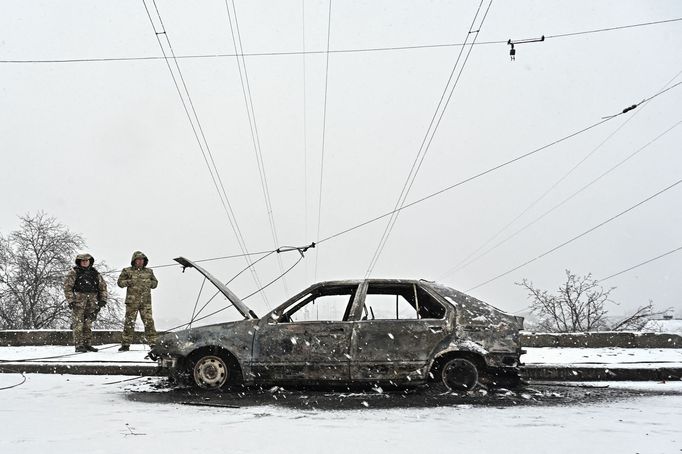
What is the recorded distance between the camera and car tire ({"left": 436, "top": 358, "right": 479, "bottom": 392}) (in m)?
5.75

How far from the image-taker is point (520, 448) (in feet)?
11.5

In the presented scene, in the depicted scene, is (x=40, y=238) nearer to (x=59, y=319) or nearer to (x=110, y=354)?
(x=59, y=319)

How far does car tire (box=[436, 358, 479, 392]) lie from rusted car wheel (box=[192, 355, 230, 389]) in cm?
255

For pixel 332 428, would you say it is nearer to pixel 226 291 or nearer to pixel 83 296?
pixel 226 291

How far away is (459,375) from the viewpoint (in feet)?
19.0

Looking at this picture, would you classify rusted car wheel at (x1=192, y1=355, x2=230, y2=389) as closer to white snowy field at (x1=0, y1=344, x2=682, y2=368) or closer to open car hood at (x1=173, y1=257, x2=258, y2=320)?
open car hood at (x1=173, y1=257, x2=258, y2=320)

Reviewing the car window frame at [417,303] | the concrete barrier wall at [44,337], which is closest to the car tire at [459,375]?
the car window frame at [417,303]

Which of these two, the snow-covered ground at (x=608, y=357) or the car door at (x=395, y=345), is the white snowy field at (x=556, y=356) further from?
the car door at (x=395, y=345)

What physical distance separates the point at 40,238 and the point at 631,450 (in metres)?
37.6

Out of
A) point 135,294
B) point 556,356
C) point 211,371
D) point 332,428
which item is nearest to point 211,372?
point 211,371

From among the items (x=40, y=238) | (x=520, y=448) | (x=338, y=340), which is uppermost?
(x=40, y=238)

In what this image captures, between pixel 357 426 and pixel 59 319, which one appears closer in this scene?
pixel 357 426

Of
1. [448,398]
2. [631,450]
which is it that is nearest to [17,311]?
[448,398]

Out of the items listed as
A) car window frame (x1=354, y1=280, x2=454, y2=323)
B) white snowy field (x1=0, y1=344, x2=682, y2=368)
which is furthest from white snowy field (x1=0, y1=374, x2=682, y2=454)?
white snowy field (x1=0, y1=344, x2=682, y2=368)
